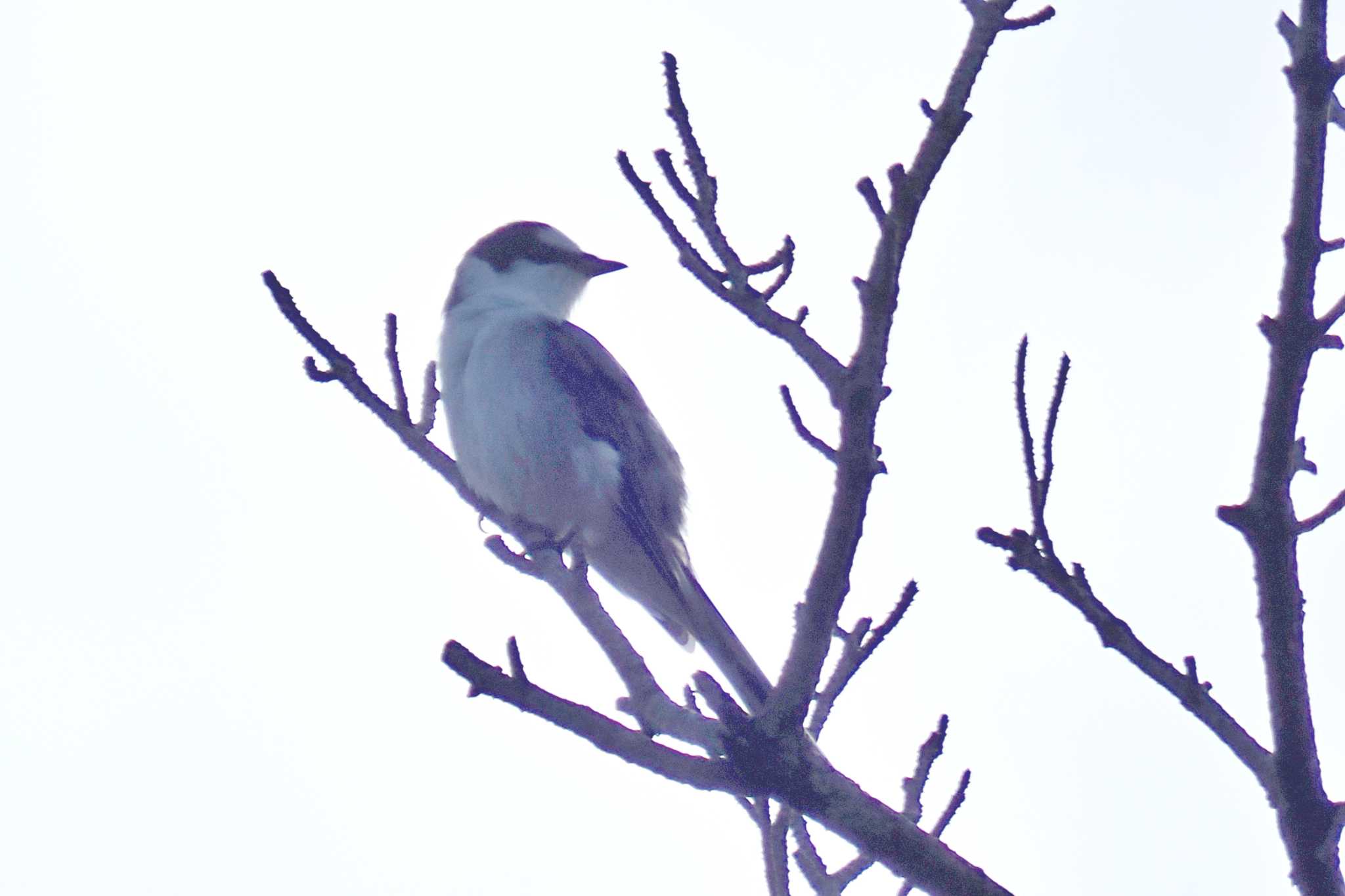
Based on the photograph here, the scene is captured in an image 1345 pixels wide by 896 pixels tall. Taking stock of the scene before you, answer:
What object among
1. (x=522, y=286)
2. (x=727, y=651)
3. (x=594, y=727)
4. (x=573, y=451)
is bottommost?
(x=594, y=727)

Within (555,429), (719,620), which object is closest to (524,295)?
(555,429)

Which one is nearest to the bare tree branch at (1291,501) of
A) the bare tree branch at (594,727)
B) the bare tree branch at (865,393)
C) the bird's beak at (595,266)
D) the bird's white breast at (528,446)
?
the bare tree branch at (865,393)

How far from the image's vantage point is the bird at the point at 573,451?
21.5ft

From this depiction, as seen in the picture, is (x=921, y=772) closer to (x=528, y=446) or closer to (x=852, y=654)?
(x=852, y=654)

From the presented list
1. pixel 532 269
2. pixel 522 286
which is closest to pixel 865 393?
pixel 522 286

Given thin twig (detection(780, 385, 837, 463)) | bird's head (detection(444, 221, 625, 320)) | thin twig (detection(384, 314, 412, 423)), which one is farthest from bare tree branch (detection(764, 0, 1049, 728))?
bird's head (detection(444, 221, 625, 320))

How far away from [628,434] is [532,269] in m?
1.43

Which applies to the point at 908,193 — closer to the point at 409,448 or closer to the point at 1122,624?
the point at 1122,624

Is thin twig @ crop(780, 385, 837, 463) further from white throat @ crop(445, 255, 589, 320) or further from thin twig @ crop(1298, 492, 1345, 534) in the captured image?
white throat @ crop(445, 255, 589, 320)

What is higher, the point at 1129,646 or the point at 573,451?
the point at 573,451

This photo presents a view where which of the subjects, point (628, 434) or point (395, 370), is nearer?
point (395, 370)

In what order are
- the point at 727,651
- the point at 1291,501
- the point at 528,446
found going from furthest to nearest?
1. the point at 528,446
2. the point at 727,651
3. the point at 1291,501

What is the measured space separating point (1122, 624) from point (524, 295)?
5356 millimetres

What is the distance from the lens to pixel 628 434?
702 centimetres
